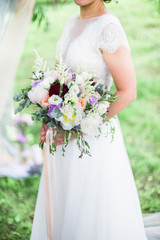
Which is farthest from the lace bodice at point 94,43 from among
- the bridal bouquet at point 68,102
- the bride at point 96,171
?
the bridal bouquet at point 68,102

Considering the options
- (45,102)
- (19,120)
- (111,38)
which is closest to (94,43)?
(111,38)

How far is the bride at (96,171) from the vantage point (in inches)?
78.4

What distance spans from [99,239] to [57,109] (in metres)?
1.03

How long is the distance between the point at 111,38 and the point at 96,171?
915mm

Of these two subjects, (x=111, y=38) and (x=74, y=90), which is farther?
(x=111, y=38)

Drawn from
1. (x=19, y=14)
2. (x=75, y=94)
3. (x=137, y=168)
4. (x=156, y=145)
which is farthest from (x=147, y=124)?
(x=75, y=94)

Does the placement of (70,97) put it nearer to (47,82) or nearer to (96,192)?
(47,82)

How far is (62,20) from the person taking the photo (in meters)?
9.05

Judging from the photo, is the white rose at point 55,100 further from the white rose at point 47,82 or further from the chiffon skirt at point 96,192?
the chiffon skirt at point 96,192

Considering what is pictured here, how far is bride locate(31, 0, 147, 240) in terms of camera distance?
1990mm

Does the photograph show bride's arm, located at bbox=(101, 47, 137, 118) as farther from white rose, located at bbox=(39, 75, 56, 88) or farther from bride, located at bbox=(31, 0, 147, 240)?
white rose, located at bbox=(39, 75, 56, 88)

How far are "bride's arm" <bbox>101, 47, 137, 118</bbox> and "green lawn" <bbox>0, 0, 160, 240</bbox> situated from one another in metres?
A: 0.90

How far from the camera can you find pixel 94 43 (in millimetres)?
2004

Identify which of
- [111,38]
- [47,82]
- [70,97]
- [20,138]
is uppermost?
[20,138]
